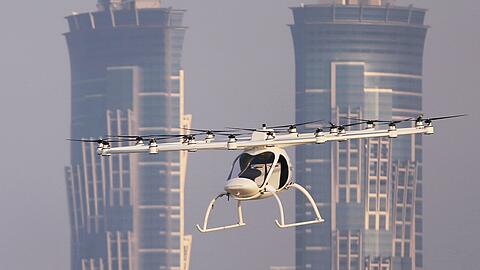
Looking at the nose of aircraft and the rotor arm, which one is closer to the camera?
the nose of aircraft

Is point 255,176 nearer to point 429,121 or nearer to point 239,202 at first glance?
point 239,202

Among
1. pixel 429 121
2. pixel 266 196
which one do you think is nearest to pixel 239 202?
pixel 266 196

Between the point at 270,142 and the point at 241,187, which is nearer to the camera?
the point at 241,187

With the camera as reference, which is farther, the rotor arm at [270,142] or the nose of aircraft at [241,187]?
the rotor arm at [270,142]

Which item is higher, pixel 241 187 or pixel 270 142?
pixel 270 142
